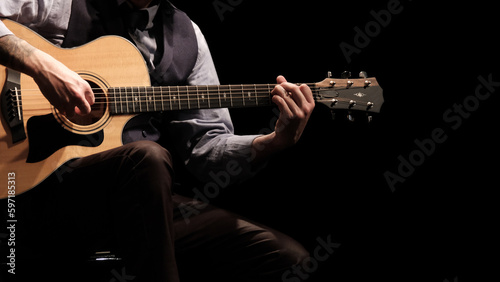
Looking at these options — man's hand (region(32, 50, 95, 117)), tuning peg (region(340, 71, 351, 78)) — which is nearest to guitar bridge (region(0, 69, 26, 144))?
man's hand (region(32, 50, 95, 117))

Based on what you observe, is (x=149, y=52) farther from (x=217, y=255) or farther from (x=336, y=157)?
(x=336, y=157)

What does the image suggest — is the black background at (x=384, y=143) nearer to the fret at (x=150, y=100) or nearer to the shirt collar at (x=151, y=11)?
the shirt collar at (x=151, y=11)

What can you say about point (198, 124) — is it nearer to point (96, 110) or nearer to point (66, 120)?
point (96, 110)

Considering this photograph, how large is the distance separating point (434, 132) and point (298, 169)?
26.8 inches

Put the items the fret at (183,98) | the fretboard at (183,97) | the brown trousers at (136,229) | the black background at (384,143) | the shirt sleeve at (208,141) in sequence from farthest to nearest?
the black background at (384,143) → the shirt sleeve at (208,141) → the fret at (183,98) → the fretboard at (183,97) → the brown trousers at (136,229)

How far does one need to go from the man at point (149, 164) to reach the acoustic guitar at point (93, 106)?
62mm

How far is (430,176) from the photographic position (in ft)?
7.31

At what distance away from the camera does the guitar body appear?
1.33 meters

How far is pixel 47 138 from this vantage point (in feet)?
4.47

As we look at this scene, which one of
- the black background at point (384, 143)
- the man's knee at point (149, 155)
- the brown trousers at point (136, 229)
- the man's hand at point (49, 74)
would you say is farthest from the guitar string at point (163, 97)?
the black background at point (384, 143)

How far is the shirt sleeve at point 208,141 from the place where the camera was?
1.70 metres

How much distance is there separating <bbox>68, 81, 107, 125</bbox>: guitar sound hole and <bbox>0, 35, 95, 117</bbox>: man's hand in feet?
0.43

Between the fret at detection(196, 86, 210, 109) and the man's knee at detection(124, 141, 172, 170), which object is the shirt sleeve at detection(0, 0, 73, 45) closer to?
the fret at detection(196, 86, 210, 109)

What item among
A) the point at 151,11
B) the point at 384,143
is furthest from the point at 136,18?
the point at 384,143
